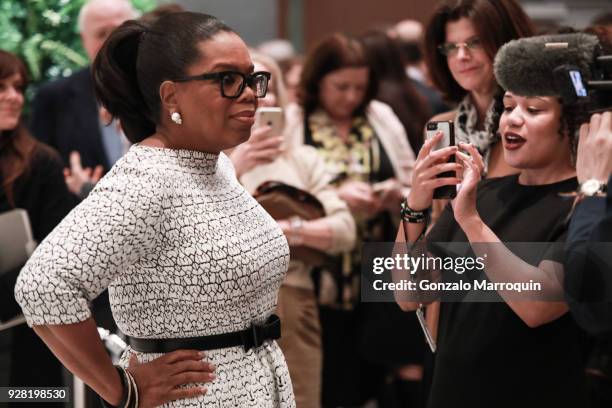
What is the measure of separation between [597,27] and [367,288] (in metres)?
0.87

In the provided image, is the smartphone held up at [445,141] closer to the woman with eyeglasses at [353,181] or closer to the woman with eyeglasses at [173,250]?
the woman with eyeglasses at [173,250]

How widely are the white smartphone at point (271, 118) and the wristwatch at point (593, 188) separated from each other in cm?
147

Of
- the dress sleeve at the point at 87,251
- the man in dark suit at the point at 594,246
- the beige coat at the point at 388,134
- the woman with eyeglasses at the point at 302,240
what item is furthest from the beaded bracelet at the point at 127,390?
the beige coat at the point at 388,134

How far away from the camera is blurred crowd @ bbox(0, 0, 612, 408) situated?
9.20ft

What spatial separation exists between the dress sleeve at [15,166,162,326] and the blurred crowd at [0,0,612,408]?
629 millimetres

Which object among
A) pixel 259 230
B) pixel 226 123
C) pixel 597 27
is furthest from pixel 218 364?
pixel 597 27

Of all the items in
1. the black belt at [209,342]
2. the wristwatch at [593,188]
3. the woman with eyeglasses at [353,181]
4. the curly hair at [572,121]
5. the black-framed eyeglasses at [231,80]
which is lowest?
the woman with eyeglasses at [353,181]

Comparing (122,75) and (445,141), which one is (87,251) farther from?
(445,141)

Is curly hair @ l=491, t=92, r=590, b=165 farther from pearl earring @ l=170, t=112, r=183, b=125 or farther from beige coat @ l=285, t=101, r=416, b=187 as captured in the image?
beige coat @ l=285, t=101, r=416, b=187

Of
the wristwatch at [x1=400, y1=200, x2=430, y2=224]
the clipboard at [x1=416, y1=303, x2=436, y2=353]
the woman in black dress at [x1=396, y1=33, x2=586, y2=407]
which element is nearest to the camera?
the woman in black dress at [x1=396, y1=33, x2=586, y2=407]

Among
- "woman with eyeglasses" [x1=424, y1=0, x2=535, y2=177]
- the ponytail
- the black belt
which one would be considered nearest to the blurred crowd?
"woman with eyeglasses" [x1=424, y1=0, x2=535, y2=177]

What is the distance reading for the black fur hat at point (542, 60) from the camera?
2328 millimetres

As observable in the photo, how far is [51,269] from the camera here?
6.38ft

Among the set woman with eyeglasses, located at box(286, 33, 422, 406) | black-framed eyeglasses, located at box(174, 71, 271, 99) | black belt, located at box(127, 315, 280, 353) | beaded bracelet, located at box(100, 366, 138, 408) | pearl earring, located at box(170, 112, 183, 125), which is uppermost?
black-framed eyeglasses, located at box(174, 71, 271, 99)
